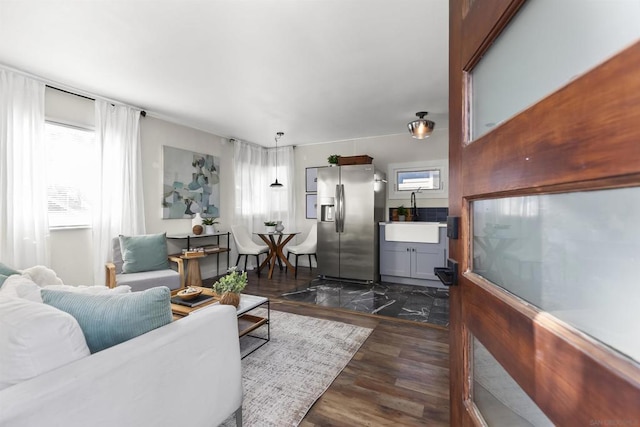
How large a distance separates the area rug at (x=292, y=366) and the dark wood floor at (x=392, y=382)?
85mm

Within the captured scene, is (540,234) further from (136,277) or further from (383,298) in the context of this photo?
(136,277)

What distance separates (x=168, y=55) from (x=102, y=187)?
6.30 ft

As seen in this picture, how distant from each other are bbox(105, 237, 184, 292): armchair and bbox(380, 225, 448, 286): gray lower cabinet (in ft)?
9.98

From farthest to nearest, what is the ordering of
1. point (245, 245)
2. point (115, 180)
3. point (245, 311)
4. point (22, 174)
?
point (245, 245) < point (115, 180) < point (22, 174) < point (245, 311)

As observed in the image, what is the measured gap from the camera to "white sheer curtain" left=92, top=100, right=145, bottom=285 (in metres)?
3.37

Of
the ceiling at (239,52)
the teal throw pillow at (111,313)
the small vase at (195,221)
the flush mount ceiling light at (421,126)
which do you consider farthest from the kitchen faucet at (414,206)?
the teal throw pillow at (111,313)

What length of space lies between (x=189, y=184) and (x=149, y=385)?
395cm

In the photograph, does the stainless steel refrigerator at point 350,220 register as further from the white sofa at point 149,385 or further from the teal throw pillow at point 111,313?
the teal throw pillow at point 111,313

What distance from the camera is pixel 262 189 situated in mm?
6039

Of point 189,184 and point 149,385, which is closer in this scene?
point 149,385

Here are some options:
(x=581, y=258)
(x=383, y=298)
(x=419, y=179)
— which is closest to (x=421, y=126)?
(x=419, y=179)

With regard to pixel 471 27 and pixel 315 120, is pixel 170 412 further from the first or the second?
pixel 315 120

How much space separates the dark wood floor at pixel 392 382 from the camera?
162 cm

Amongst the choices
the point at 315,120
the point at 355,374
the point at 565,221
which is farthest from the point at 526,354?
the point at 315,120
